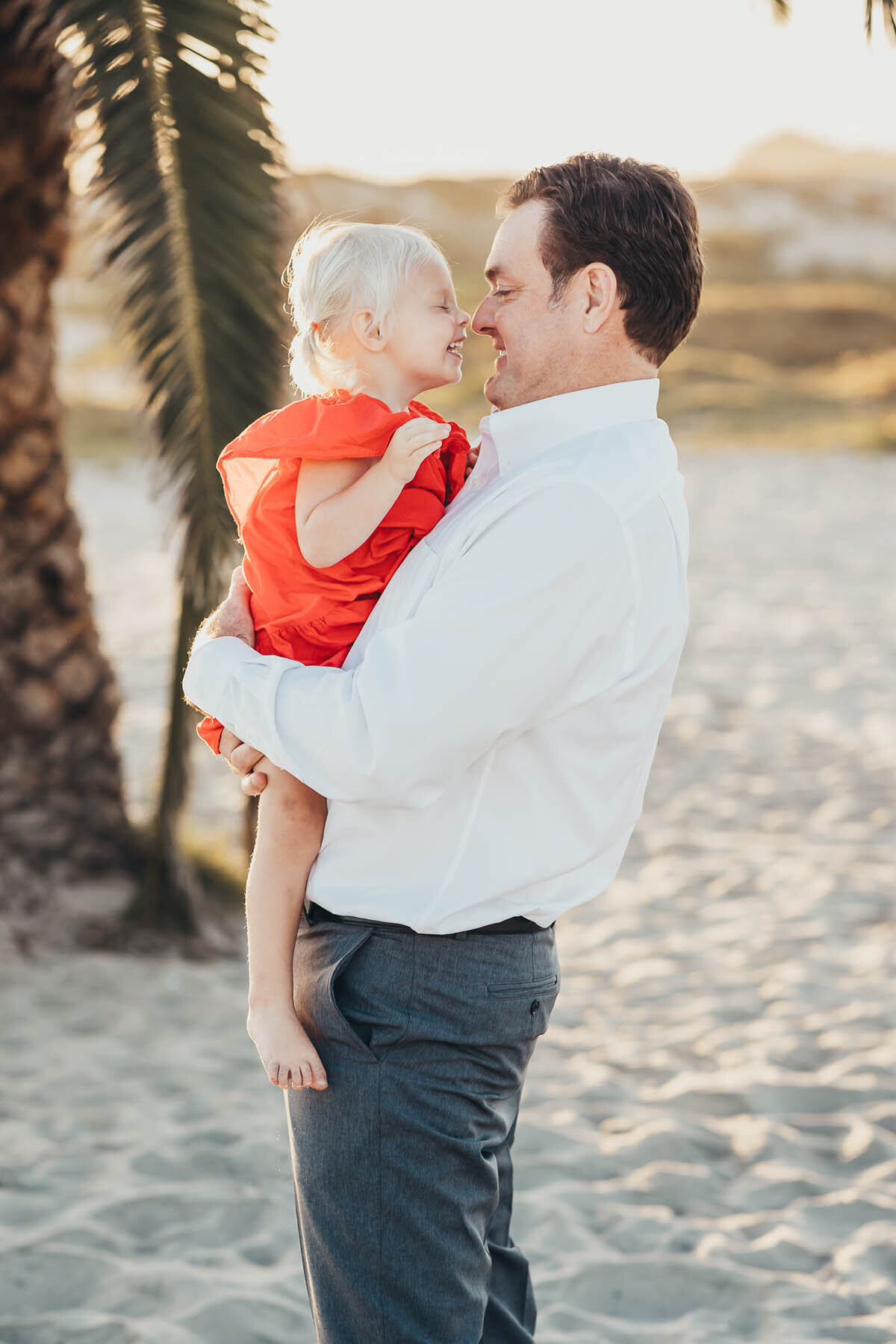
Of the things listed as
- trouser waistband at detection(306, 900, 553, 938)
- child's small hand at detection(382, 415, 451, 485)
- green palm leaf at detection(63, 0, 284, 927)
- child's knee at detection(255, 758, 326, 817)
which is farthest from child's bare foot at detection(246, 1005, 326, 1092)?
green palm leaf at detection(63, 0, 284, 927)

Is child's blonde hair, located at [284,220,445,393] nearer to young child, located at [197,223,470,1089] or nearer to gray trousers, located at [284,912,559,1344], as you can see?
young child, located at [197,223,470,1089]

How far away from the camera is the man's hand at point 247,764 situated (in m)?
1.82

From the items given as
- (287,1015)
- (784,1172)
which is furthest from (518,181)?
(784,1172)

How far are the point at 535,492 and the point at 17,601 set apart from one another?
3535 mm

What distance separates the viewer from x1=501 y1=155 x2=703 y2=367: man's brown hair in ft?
5.54

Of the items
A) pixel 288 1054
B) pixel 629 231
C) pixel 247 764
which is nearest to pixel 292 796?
pixel 247 764

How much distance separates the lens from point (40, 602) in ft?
15.7

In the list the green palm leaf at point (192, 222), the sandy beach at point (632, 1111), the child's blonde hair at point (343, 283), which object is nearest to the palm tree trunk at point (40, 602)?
the sandy beach at point (632, 1111)

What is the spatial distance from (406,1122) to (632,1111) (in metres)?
2.44

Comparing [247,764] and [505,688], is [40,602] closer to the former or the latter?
[247,764]

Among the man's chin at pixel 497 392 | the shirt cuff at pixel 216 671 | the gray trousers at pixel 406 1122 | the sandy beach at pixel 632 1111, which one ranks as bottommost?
the sandy beach at pixel 632 1111

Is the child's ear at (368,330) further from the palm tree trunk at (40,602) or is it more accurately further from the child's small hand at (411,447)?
the palm tree trunk at (40,602)

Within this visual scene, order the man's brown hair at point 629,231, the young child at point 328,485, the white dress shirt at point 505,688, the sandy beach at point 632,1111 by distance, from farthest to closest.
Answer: the sandy beach at point 632,1111
the young child at point 328,485
the man's brown hair at point 629,231
the white dress shirt at point 505,688

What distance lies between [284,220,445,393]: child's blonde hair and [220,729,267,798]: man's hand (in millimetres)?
551
